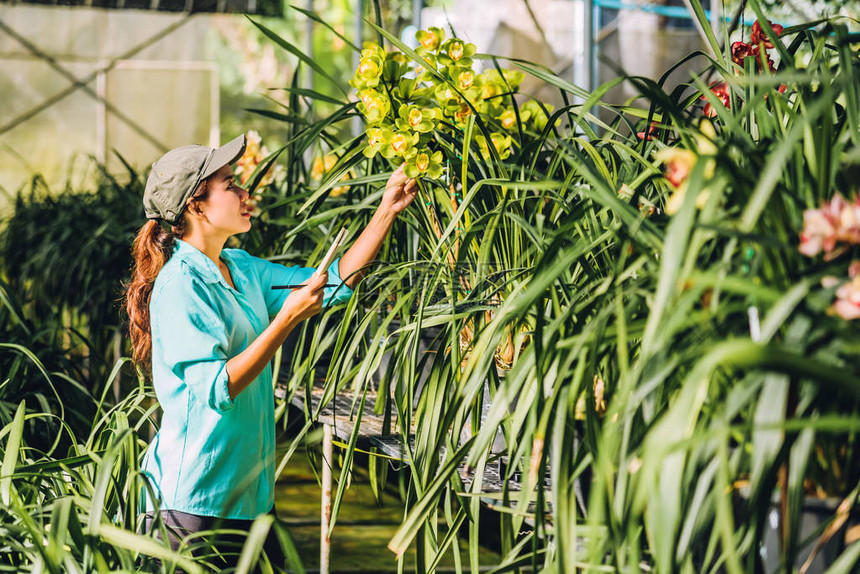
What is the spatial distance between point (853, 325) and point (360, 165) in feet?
4.74

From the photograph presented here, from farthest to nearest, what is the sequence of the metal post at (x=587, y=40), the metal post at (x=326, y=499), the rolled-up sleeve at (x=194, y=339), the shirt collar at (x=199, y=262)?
the metal post at (x=587, y=40), the metal post at (x=326, y=499), the shirt collar at (x=199, y=262), the rolled-up sleeve at (x=194, y=339)

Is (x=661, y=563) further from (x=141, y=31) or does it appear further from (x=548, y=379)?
(x=141, y=31)

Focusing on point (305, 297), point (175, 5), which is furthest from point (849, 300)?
point (175, 5)

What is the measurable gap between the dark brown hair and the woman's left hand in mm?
290

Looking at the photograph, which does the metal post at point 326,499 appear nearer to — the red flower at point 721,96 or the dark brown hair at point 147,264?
the dark brown hair at point 147,264

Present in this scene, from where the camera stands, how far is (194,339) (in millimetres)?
1398

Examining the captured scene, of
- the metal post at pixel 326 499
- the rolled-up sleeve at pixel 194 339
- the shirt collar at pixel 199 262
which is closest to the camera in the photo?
the rolled-up sleeve at pixel 194 339

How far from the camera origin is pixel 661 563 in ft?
2.19

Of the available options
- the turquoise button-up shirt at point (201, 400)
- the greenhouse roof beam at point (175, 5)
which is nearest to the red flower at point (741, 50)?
the turquoise button-up shirt at point (201, 400)

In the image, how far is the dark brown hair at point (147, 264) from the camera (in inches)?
61.9

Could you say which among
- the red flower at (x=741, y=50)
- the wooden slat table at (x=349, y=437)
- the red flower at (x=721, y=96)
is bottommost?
the wooden slat table at (x=349, y=437)

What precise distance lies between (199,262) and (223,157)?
0.18 metres

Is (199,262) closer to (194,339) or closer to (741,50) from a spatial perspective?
(194,339)

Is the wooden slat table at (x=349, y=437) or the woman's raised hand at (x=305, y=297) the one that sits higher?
the woman's raised hand at (x=305, y=297)
